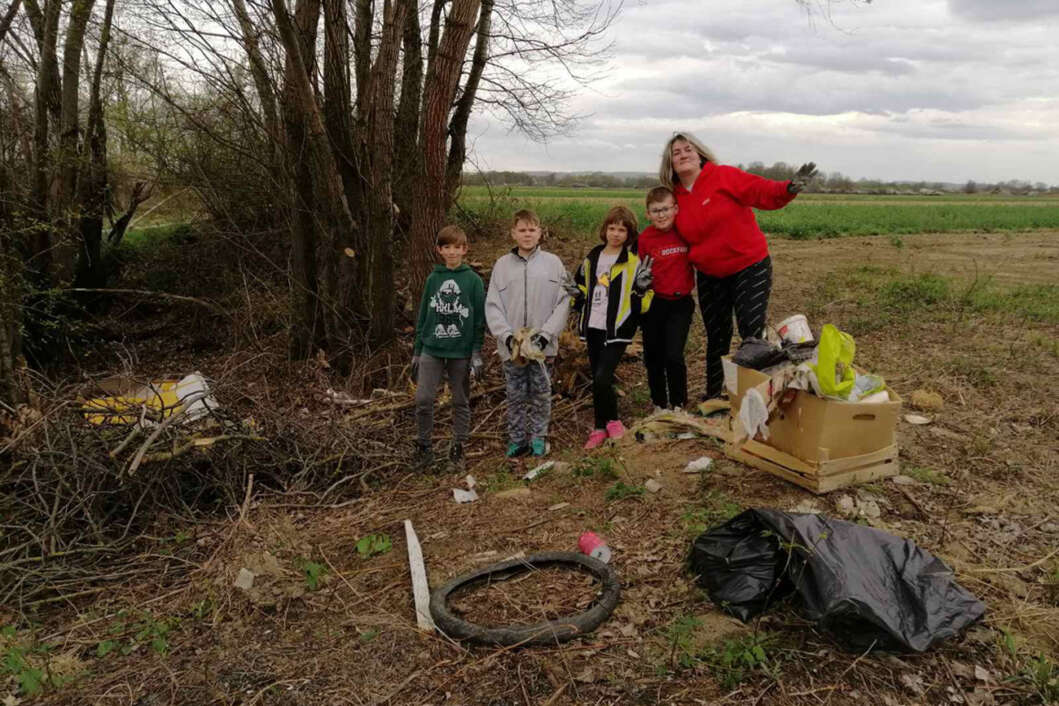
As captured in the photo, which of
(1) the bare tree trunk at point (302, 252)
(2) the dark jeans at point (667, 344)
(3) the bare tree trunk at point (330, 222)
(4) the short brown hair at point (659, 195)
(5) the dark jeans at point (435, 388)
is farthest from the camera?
(1) the bare tree trunk at point (302, 252)

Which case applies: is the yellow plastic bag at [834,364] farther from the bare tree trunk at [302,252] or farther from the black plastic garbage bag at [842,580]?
the bare tree trunk at [302,252]

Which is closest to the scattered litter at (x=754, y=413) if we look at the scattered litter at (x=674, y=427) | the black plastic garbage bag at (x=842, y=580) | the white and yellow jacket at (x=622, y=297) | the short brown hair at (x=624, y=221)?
the black plastic garbage bag at (x=842, y=580)

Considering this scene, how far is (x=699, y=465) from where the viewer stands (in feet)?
13.7

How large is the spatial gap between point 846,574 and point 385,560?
89.4 inches

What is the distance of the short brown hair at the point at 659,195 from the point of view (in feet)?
15.1

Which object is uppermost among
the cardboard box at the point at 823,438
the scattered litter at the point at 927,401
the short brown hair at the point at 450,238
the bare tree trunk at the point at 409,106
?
the bare tree trunk at the point at 409,106

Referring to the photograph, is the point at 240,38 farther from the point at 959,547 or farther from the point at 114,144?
the point at 959,547

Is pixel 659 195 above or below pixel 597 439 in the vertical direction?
above

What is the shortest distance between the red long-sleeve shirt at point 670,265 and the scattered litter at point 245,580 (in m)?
2.99

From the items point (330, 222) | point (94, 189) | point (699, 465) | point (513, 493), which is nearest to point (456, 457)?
point (513, 493)

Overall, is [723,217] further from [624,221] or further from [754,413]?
[754,413]

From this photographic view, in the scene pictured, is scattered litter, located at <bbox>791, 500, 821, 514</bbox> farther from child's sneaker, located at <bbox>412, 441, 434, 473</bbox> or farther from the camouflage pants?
child's sneaker, located at <bbox>412, 441, 434, 473</bbox>

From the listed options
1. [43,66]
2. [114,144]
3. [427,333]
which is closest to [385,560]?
[427,333]

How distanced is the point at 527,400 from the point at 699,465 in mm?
1524
